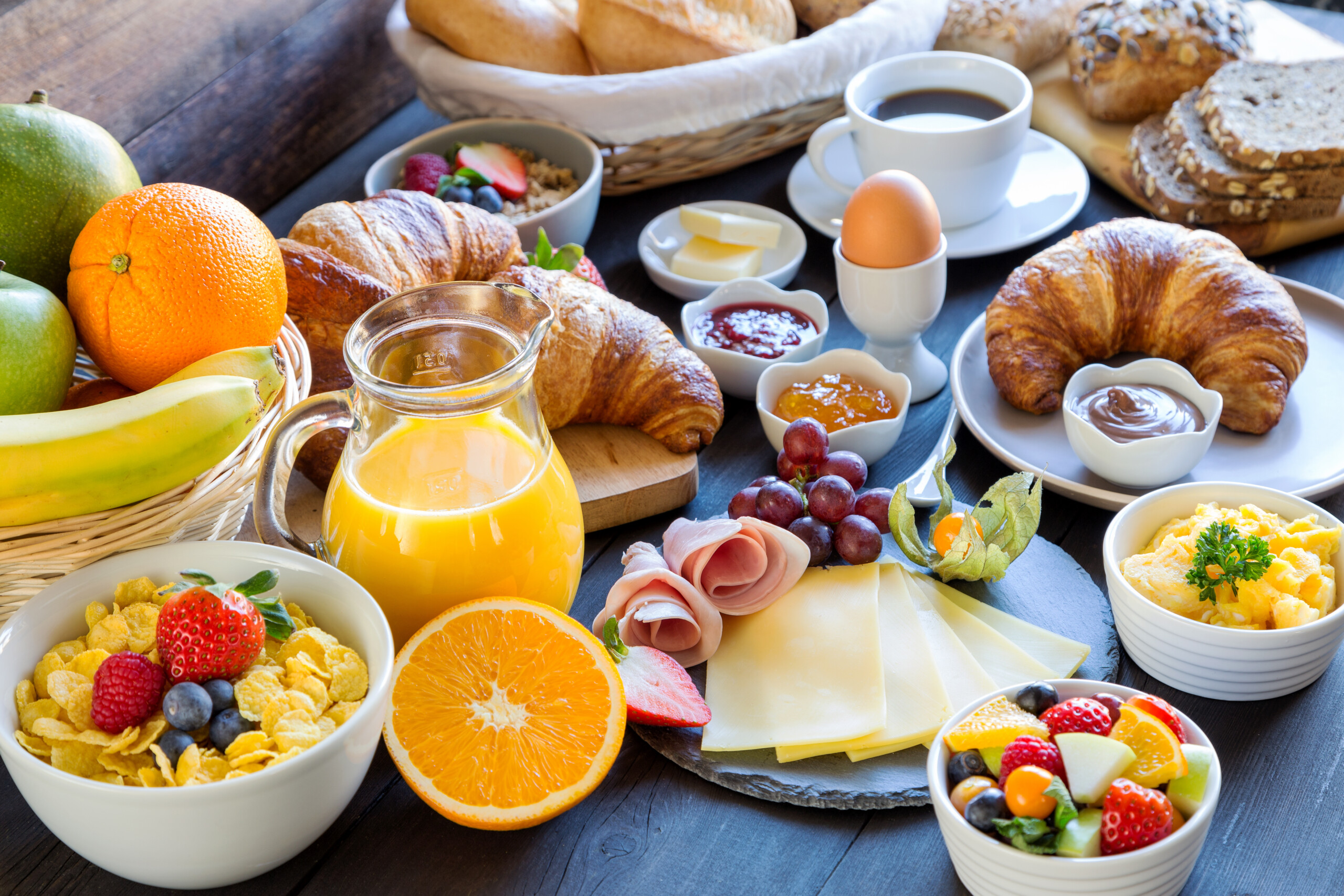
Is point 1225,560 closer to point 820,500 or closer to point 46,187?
point 820,500

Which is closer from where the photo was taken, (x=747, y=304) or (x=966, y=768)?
(x=966, y=768)

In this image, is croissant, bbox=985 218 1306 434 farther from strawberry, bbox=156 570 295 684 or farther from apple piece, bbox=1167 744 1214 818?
strawberry, bbox=156 570 295 684

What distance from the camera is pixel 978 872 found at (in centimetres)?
80

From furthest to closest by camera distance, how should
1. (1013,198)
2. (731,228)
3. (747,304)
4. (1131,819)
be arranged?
(1013,198) → (731,228) → (747,304) → (1131,819)

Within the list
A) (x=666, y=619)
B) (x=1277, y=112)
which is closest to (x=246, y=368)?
(x=666, y=619)

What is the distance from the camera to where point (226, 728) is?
804mm

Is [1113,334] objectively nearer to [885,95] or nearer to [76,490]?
[885,95]

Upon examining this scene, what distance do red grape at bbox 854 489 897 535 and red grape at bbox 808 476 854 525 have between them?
0.04 feet

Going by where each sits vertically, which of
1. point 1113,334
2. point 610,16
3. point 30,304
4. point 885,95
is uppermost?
point 30,304

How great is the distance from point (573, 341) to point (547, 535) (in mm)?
413

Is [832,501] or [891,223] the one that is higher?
[891,223]

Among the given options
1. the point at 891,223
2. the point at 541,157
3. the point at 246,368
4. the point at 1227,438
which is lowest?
the point at 1227,438

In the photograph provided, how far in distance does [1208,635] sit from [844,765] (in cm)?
34

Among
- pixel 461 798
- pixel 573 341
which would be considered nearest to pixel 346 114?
pixel 573 341
